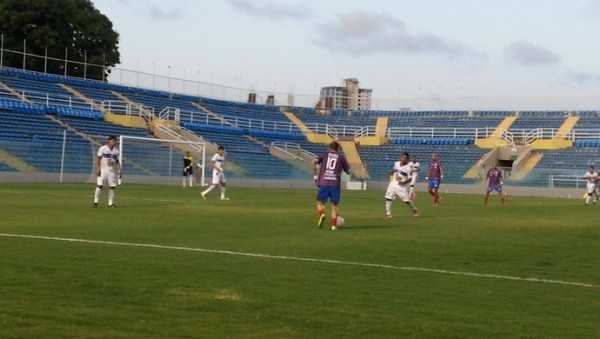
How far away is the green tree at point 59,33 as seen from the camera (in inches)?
2881

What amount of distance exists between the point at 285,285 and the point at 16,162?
4106cm

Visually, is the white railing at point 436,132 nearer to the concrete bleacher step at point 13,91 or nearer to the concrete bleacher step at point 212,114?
the concrete bleacher step at point 212,114

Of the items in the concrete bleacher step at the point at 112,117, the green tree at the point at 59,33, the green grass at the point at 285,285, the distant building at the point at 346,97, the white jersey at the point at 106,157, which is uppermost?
the green tree at the point at 59,33

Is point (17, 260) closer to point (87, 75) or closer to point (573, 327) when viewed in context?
point (573, 327)

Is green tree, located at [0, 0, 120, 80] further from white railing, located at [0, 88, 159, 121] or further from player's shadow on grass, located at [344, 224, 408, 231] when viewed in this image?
player's shadow on grass, located at [344, 224, 408, 231]

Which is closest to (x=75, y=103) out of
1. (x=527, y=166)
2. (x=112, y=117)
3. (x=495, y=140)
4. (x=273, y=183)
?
(x=112, y=117)

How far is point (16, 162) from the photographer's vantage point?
160 ft

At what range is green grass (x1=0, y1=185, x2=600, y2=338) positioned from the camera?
795 cm

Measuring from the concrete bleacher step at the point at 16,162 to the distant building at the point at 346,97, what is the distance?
131 feet

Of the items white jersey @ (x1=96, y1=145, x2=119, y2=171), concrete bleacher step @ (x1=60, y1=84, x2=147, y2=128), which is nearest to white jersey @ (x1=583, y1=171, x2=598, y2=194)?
white jersey @ (x1=96, y1=145, x2=119, y2=171)

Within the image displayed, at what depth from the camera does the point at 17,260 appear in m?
11.6

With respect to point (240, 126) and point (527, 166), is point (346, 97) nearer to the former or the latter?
point (240, 126)

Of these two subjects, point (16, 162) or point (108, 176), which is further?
point (16, 162)

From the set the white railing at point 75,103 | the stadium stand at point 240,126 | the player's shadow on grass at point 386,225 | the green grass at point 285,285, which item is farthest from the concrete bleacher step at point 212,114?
the green grass at point 285,285
